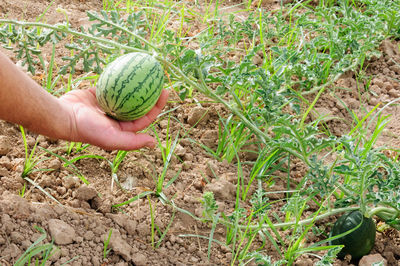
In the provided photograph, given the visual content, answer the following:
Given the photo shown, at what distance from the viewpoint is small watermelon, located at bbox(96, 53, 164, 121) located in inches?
103

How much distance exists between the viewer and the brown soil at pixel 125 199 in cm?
241

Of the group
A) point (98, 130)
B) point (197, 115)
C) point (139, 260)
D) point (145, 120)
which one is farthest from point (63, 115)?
point (197, 115)

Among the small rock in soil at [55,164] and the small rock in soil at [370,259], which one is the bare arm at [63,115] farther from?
the small rock in soil at [370,259]

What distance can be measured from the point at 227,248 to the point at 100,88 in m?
1.07

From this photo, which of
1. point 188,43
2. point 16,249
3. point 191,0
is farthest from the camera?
point 191,0

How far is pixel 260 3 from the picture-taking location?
15.8ft

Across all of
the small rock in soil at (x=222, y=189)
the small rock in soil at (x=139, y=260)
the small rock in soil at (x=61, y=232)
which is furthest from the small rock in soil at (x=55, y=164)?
the small rock in soil at (x=222, y=189)

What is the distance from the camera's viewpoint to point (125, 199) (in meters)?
2.80

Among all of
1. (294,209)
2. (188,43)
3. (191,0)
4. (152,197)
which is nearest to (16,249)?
(152,197)

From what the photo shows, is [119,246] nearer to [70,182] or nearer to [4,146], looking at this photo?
[70,182]

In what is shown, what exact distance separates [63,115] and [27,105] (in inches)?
8.2

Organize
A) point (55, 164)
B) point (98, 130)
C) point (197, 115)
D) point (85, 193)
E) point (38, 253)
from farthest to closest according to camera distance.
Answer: point (197, 115) < point (55, 164) < point (85, 193) < point (98, 130) < point (38, 253)

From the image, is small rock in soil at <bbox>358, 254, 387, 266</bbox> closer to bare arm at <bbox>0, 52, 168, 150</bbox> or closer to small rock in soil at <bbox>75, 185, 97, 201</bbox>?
bare arm at <bbox>0, 52, 168, 150</bbox>

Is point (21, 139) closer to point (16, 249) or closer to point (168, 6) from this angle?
point (16, 249)
